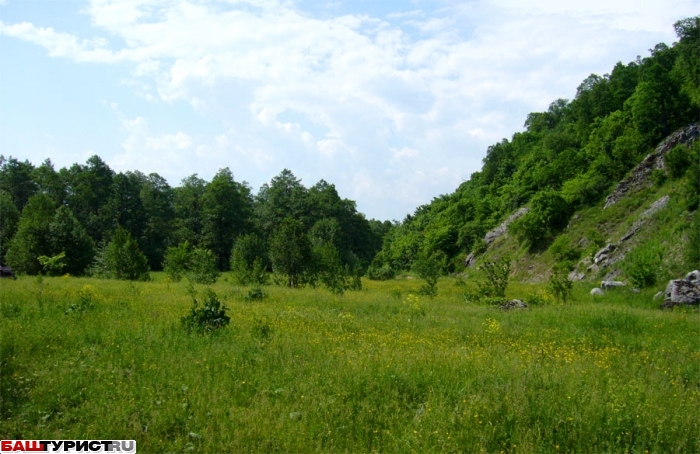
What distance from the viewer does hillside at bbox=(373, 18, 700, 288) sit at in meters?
29.4

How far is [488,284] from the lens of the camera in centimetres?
2134

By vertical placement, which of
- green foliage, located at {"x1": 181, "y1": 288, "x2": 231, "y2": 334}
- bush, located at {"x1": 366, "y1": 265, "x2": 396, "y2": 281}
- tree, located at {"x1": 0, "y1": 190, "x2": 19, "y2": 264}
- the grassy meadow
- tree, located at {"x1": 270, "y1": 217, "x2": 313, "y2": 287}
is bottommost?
bush, located at {"x1": 366, "y1": 265, "x2": 396, "y2": 281}

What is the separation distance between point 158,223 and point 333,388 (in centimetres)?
6474

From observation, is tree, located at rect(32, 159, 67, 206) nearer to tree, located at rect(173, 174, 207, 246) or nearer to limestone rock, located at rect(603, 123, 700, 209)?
tree, located at rect(173, 174, 207, 246)

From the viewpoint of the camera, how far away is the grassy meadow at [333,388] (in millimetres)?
5500

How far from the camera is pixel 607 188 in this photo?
40.8 meters

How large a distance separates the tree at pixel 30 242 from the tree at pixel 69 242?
0.46 m

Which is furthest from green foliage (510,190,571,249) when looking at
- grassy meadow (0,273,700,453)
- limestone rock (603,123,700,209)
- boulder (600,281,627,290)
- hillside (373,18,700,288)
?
grassy meadow (0,273,700,453)

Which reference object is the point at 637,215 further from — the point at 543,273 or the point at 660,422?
the point at 660,422

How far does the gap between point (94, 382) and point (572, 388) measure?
279 inches

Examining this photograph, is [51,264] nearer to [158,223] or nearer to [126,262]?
[126,262]

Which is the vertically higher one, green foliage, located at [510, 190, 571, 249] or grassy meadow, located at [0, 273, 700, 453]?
green foliage, located at [510, 190, 571, 249]

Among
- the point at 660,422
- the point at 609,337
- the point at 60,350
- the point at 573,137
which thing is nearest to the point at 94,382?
the point at 60,350

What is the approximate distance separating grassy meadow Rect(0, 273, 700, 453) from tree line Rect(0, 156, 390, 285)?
1705 centimetres
